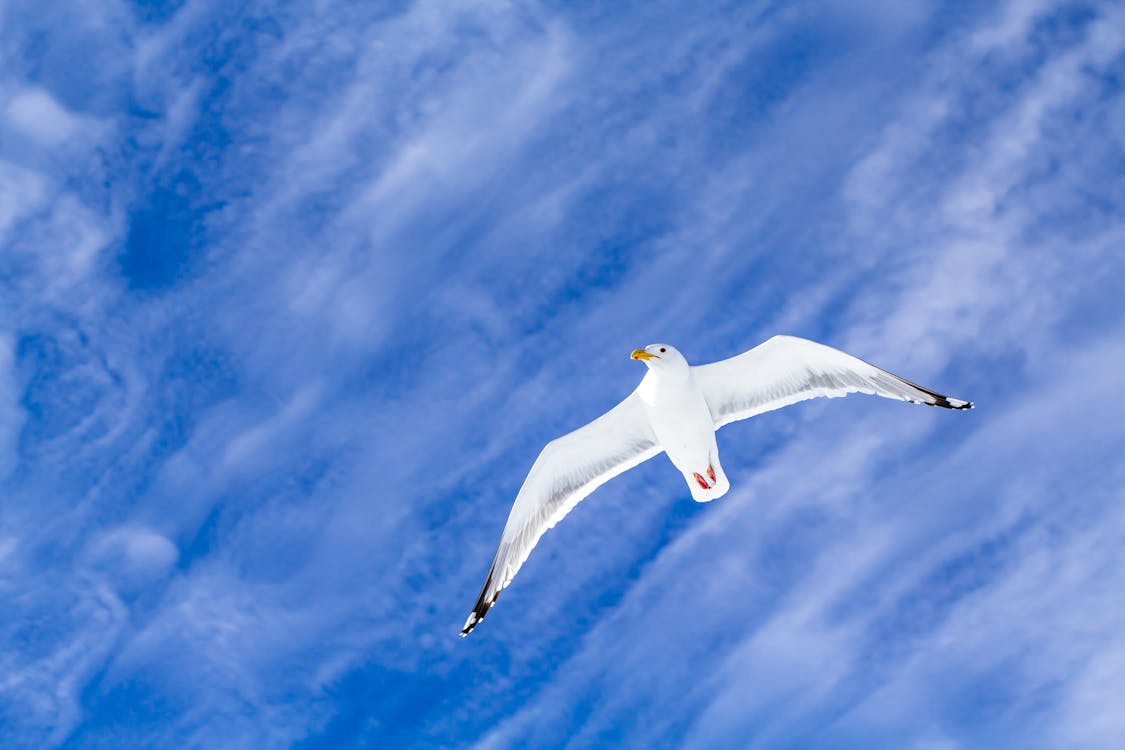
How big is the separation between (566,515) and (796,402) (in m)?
3.30

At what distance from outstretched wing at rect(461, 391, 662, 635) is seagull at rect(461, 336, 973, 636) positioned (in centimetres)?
1

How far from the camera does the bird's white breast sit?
37.1 feet

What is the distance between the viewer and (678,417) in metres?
11.4

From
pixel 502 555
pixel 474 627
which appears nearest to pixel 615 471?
pixel 502 555

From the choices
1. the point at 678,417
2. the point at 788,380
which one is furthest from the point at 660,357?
the point at 788,380

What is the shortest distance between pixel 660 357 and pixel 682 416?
31.0 inches

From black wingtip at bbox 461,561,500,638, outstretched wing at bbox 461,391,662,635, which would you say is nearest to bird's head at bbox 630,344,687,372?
outstretched wing at bbox 461,391,662,635

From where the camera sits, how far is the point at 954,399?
11.3 m

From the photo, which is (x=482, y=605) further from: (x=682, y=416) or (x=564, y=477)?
(x=682, y=416)

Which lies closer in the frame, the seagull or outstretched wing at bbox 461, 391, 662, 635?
Result: the seagull

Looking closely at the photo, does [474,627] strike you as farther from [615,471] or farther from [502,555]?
[615,471]

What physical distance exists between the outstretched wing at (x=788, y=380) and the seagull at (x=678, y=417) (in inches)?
0.5

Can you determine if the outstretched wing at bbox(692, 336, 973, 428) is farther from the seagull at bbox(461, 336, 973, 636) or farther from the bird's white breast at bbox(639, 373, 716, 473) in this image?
the bird's white breast at bbox(639, 373, 716, 473)

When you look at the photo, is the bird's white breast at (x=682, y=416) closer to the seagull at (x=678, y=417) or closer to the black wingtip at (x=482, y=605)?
the seagull at (x=678, y=417)
